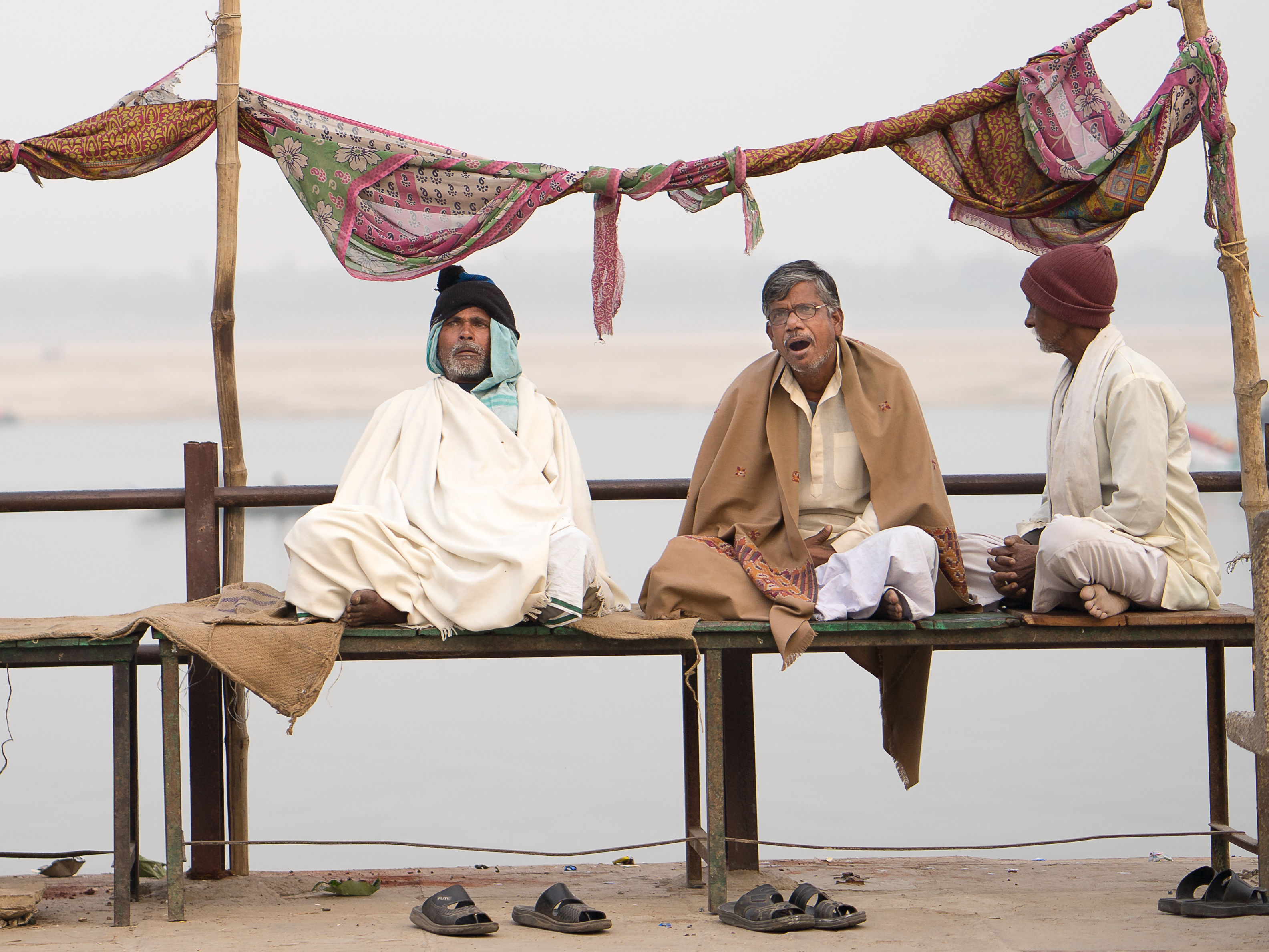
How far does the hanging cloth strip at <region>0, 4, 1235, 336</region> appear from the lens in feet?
15.3

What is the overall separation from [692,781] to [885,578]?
1140mm

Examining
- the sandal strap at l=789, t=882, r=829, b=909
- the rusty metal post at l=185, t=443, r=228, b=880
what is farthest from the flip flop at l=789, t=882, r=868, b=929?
the rusty metal post at l=185, t=443, r=228, b=880

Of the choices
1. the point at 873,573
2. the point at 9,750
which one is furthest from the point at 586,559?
the point at 9,750

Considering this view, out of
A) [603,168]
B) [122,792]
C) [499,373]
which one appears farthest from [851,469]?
[122,792]

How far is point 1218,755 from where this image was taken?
4.45 meters

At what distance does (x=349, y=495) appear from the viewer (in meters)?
4.45

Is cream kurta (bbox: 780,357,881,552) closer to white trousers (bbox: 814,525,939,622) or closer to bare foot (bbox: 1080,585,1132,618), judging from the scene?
white trousers (bbox: 814,525,939,622)

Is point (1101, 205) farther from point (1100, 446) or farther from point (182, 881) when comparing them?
point (182, 881)

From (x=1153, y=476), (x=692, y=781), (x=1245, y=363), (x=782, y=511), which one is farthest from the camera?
(x=692, y=781)

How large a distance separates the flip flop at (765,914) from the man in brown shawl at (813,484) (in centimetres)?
83

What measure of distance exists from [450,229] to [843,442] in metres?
1.57

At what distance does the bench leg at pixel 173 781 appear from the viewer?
12.7 feet

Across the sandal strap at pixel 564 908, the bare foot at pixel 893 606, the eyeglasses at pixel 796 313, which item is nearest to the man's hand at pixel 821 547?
the bare foot at pixel 893 606

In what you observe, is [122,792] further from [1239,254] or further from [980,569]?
[1239,254]
